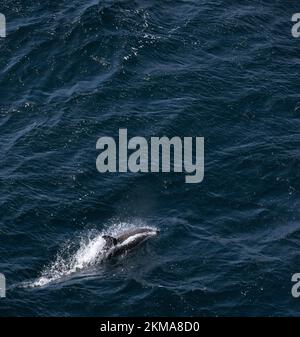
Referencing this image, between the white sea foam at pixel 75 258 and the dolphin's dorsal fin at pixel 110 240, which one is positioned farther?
the dolphin's dorsal fin at pixel 110 240

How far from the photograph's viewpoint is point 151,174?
94625 mm

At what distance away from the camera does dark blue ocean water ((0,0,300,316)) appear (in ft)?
267

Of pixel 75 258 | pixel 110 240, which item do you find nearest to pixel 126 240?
pixel 110 240

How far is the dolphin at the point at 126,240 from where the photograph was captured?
85.2m

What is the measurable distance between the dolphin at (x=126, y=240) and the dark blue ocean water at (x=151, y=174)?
88cm

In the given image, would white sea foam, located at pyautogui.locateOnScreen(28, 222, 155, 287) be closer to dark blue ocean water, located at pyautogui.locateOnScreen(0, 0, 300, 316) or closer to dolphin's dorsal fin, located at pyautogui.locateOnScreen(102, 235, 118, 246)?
dark blue ocean water, located at pyautogui.locateOnScreen(0, 0, 300, 316)

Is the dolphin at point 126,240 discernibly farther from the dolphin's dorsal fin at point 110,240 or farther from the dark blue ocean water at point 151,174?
the dark blue ocean water at point 151,174

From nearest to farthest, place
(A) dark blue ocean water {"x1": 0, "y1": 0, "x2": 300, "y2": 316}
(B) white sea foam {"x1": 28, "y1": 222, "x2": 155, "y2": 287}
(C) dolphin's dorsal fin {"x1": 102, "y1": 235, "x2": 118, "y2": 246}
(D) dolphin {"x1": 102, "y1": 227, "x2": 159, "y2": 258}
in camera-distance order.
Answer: (A) dark blue ocean water {"x1": 0, "y1": 0, "x2": 300, "y2": 316}, (B) white sea foam {"x1": 28, "y1": 222, "x2": 155, "y2": 287}, (C) dolphin's dorsal fin {"x1": 102, "y1": 235, "x2": 118, "y2": 246}, (D) dolphin {"x1": 102, "y1": 227, "x2": 159, "y2": 258}

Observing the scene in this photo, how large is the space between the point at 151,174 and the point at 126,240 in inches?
440

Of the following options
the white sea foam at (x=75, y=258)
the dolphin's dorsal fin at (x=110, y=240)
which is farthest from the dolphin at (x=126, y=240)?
the white sea foam at (x=75, y=258)

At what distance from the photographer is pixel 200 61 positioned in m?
110

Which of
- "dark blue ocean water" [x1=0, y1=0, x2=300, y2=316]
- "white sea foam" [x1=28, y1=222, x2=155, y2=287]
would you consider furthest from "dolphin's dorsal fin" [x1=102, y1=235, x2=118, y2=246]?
"dark blue ocean water" [x1=0, y1=0, x2=300, y2=316]

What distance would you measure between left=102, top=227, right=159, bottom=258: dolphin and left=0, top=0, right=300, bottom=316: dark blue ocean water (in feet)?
2.89
